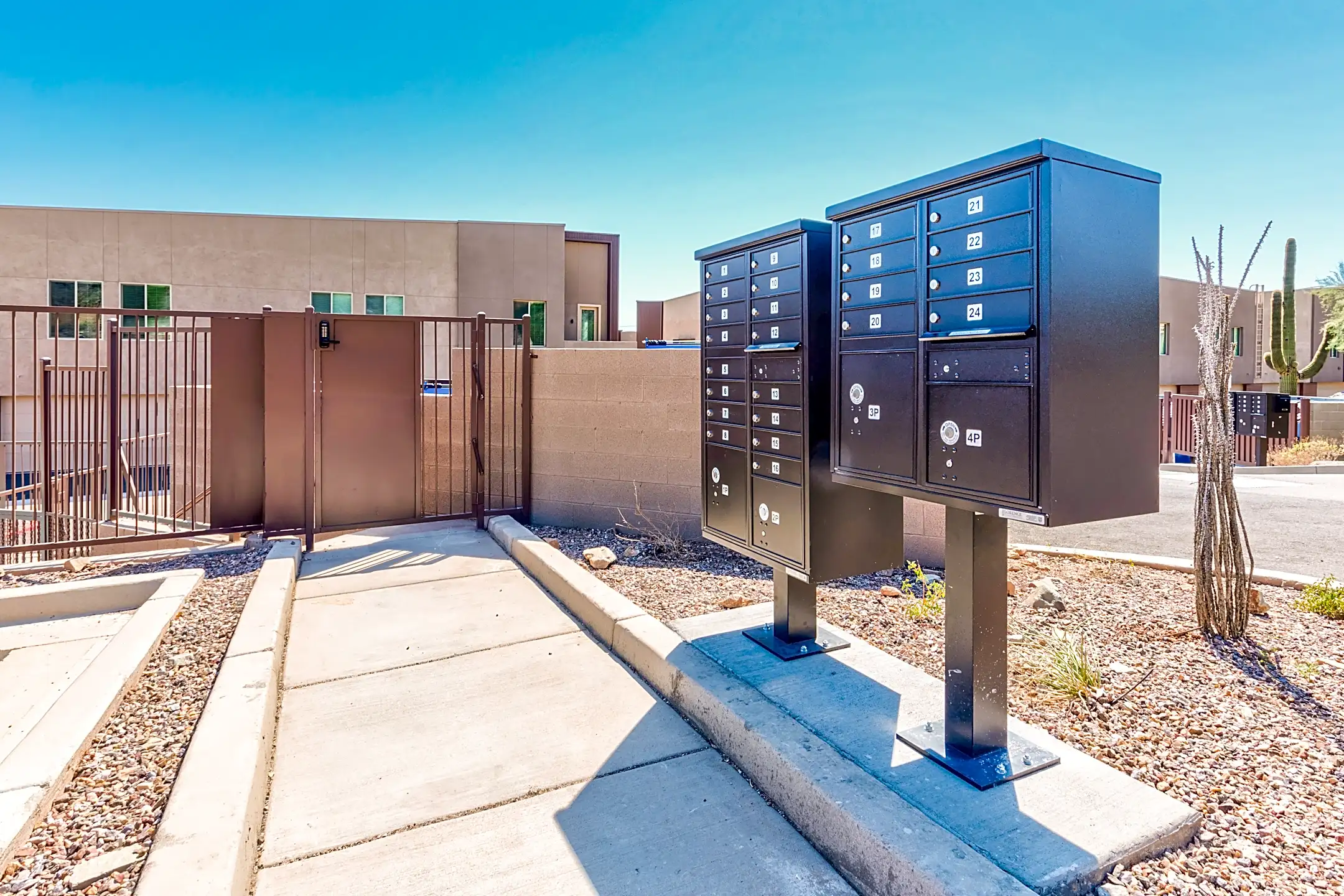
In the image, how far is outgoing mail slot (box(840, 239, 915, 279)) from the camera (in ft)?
7.28

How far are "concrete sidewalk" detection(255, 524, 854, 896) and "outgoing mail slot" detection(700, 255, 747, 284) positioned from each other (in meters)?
1.87

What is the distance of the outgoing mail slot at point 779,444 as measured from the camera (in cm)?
280

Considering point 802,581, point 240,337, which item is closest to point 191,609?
point 240,337

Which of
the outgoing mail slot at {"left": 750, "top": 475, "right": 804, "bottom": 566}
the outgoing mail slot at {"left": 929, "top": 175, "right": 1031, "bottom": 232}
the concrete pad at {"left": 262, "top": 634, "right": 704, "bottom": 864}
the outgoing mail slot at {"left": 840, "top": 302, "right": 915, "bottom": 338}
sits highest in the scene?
the outgoing mail slot at {"left": 929, "top": 175, "right": 1031, "bottom": 232}

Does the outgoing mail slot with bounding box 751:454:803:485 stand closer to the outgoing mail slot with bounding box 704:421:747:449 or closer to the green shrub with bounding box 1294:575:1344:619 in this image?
the outgoing mail slot with bounding box 704:421:747:449

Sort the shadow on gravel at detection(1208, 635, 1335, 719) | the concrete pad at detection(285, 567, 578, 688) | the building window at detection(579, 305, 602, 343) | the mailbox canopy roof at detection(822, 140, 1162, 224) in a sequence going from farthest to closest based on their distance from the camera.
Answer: the building window at detection(579, 305, 602, 343)
the concrete pad at detection(285, 567, 578, 688)
the shadow on gravel at detection(1208, 635, 1335, 719)
the mailbox canopy roof at detection(822, 140, 1162, 224)

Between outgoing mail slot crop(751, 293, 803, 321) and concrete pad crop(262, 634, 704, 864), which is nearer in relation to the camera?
concrete pad crop(262, 634, 704, 864)

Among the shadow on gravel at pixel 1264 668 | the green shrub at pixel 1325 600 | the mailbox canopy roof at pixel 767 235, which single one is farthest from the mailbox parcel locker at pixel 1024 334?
the green shrub at pixel 1325 600

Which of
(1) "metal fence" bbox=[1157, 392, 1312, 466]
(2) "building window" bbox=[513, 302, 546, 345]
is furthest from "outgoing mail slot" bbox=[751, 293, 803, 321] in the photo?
(2) "building window" bbox=[513, 302, 546, 345]

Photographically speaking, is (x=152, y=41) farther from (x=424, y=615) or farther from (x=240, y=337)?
(x=424, y=615)

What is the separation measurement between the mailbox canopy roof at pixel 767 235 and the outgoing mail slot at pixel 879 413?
56 centimetres

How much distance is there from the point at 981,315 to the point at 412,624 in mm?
3318

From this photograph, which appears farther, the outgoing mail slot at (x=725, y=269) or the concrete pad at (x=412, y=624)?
the concrete pad at (x=412, y=624)

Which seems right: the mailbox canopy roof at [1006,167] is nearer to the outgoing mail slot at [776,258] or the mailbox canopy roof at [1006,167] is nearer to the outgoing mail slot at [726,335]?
the outgoing mail slot at [776,258]
